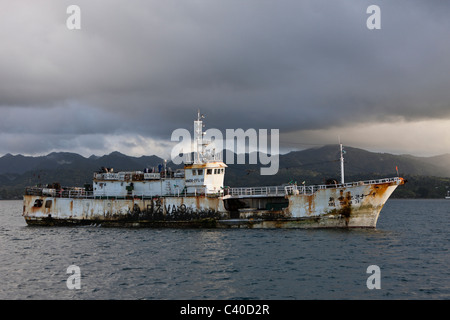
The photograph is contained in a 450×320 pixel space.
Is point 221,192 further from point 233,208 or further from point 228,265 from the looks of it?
point 228,265

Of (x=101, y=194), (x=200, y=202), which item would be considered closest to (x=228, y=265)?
(x=200, y=202)

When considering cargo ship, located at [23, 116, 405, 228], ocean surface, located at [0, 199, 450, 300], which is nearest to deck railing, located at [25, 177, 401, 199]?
cargo ship, located at [23, 116, 405, 228]

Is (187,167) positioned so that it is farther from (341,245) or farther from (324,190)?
(341,245)

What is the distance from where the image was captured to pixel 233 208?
4681 centimetres

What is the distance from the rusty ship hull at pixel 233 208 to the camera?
134ft

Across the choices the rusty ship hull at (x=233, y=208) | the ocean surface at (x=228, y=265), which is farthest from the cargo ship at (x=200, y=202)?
the ocean surface at (x=228, y=265)

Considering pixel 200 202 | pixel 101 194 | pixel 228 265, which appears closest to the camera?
pixel 228 265

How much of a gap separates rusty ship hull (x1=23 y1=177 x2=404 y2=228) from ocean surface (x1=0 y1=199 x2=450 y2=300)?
1.99 m

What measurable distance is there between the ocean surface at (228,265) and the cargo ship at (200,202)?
7.67 ft

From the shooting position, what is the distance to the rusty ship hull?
4075cm

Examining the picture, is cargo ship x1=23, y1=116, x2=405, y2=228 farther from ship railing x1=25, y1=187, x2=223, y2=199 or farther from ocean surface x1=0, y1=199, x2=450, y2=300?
ocean surface x1=0, y1=199, x2=450, y2=300

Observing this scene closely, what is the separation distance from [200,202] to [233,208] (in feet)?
15.0

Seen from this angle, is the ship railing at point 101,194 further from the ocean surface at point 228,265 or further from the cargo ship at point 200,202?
the ocean surface at point 228,265
